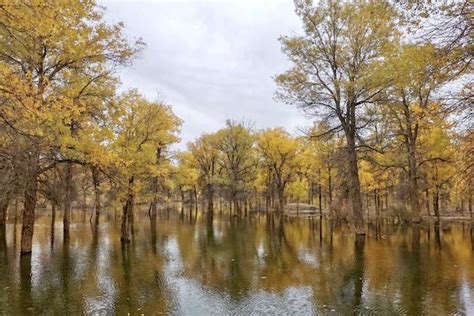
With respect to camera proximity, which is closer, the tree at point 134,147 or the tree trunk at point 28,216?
the tree trunk at point 28,216

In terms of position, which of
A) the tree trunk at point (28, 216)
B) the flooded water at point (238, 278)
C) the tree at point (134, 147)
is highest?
the tree at point (134, 147)

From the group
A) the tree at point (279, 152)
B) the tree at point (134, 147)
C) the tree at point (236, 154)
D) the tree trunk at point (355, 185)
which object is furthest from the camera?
the tree at point (279, 152)

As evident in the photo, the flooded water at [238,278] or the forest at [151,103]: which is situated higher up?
the forest at [151,103]

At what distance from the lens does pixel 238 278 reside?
1199 centimetres

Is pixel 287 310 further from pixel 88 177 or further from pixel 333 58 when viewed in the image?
pixel 88 177

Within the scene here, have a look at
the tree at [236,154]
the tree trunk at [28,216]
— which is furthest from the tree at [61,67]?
the tree at [236,154]

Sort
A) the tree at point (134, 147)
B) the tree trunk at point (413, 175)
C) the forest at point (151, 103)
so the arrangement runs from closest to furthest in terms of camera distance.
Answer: the forest at point (151, 103) < the tree at point (134, 147) < the tree trunk at point (413, 175)

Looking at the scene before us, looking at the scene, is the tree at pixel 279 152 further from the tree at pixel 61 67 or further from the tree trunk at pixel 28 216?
the tree trunk at pixel 28 216

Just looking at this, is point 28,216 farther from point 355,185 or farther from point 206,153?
point 206,153

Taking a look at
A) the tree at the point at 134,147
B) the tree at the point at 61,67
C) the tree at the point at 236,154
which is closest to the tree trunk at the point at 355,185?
the tree at the point at 134,147

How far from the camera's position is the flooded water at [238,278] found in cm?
905

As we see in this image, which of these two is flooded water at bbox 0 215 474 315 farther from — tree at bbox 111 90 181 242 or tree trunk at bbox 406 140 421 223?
tree trunk at bbox 406 140 421 223

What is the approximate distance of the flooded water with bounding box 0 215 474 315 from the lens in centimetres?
905

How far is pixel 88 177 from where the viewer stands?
29.2 meters
